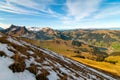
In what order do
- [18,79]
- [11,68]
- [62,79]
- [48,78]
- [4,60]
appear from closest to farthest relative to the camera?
1. [18,79]
2. [11,68]
3. [4,60]
4. [48,78]
5. [62,79]

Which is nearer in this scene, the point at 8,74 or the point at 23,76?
the point at 8,74

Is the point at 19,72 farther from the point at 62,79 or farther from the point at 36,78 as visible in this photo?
the point at 62,79

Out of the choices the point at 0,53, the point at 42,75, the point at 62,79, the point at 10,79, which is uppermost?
the point at 0,53

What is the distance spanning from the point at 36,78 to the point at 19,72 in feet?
6.43

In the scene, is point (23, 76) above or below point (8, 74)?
below

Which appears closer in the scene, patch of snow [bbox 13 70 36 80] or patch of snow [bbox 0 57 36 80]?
patch of snow [bbox 0 57 36 80]

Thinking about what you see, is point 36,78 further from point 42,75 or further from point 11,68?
point 11,68

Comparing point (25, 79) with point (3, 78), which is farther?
point (25, 79)

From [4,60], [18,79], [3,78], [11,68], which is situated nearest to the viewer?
[3,78]

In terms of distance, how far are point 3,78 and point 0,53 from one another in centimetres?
448

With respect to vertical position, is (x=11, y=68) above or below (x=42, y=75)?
above

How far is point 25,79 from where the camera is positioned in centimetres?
1462

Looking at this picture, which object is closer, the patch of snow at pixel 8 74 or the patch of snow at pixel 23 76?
the patch of snow at pixel 8 74

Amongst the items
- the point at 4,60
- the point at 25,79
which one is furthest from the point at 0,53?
the point at 25,79
